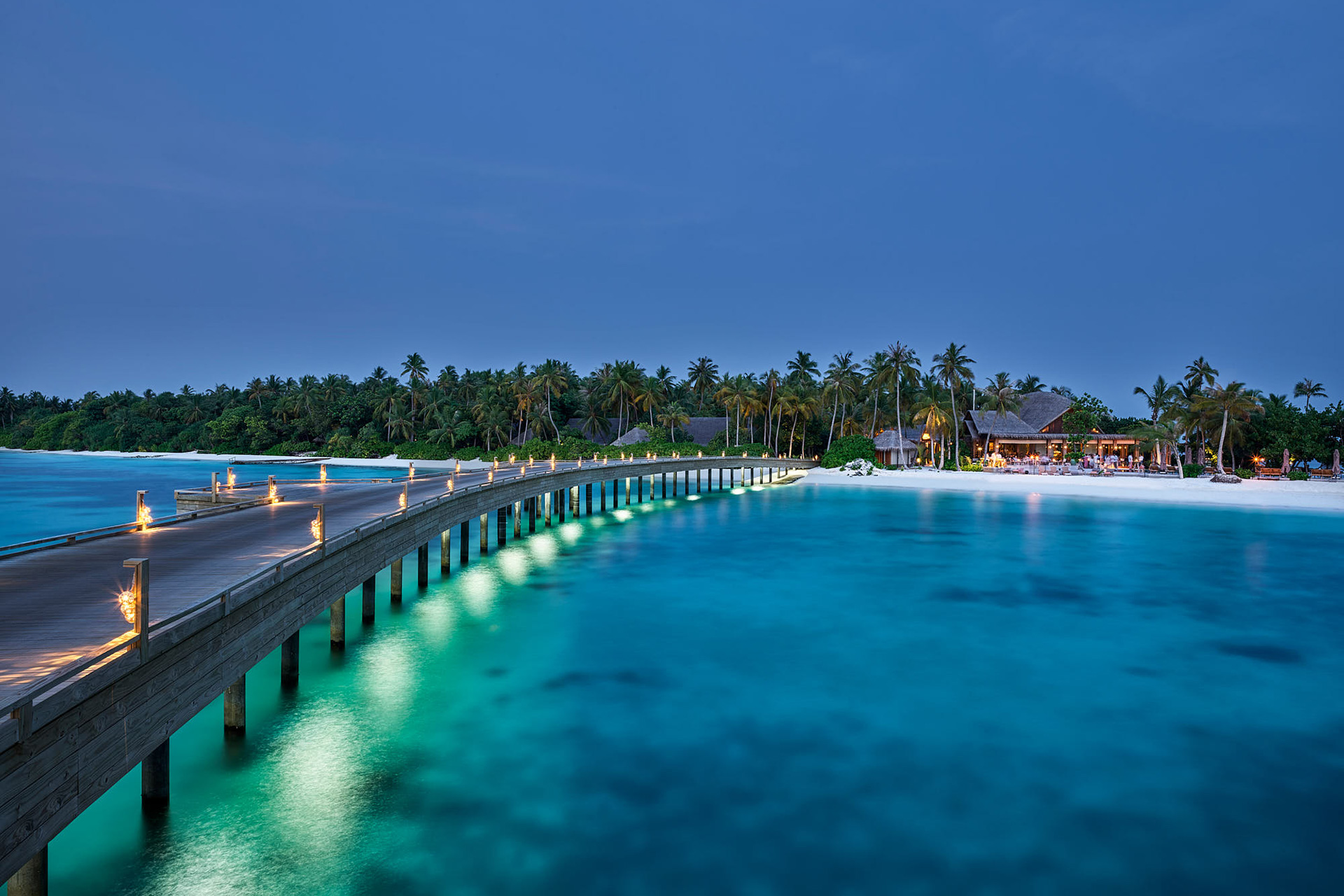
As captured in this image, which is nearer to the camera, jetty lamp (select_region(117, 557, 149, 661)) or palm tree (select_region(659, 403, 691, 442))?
jetty lamp (select_region(117, 557, 149, 661))

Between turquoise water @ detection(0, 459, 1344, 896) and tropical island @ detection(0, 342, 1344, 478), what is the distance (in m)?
51.7

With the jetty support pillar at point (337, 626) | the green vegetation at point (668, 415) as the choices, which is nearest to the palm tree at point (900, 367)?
the green vegetation at point (668, 415)

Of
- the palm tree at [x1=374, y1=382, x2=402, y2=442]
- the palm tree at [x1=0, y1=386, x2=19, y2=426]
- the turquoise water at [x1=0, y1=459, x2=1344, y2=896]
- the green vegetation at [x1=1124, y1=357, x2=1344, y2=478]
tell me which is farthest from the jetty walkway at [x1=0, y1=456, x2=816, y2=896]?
the palm tree at [x1=0, y1=386, x2=19, y2=426]

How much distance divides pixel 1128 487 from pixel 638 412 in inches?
2332

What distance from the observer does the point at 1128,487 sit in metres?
63.5

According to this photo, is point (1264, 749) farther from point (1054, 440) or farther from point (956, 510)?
point (1054, 440)

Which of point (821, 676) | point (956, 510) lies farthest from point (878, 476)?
point (821, 676)

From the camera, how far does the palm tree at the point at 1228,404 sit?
6350 centimetres

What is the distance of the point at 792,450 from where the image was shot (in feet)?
325

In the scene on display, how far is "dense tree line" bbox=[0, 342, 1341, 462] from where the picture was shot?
239 ft

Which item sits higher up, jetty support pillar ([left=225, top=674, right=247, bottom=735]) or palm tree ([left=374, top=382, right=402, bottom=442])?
palm tree ([left=374, top=382, right=402, bottom=442])

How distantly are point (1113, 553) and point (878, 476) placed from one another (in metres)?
39.3

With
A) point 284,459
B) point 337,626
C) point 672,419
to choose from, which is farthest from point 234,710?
point 284,459

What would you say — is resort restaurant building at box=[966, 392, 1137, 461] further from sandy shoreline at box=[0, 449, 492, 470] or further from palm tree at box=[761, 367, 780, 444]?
sandy shoreline at box=[0, 449, 492, 470]
